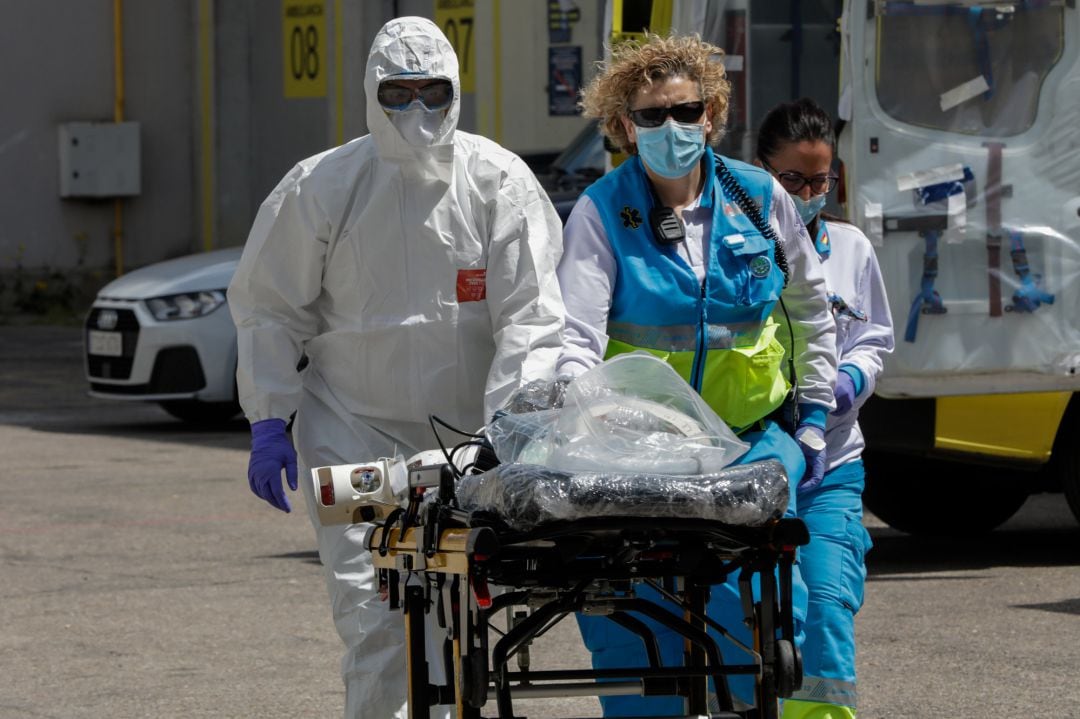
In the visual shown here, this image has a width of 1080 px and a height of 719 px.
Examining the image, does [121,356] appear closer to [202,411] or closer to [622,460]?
[202,411]

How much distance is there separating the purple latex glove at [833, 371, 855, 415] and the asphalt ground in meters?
1.23

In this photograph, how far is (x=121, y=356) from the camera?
13203 mm

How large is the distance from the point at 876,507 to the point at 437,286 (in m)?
4.85

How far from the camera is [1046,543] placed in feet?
30.3

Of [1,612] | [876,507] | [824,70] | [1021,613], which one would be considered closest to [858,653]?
[1021,613]

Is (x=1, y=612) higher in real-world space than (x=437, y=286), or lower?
lower

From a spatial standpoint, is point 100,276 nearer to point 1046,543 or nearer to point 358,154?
point 1046,543

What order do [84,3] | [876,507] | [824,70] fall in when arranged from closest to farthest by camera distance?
[876,507] < [824,70] < [84,3]

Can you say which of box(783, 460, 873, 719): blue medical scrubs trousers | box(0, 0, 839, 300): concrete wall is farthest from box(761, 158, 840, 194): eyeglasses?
box(0, 0, 839, 300): concrete wall

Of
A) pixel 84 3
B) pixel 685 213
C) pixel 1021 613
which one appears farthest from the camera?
pixel 84 3

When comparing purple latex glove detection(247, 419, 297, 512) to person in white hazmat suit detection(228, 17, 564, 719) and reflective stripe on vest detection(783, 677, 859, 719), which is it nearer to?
person in white hazmat suit detection(228, 17, 564, 719)

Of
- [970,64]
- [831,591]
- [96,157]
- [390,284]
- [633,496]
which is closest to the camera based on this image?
[633,496]

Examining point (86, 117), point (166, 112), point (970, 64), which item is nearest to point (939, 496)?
point (970, 64)

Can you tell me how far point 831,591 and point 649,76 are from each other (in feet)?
4.27
